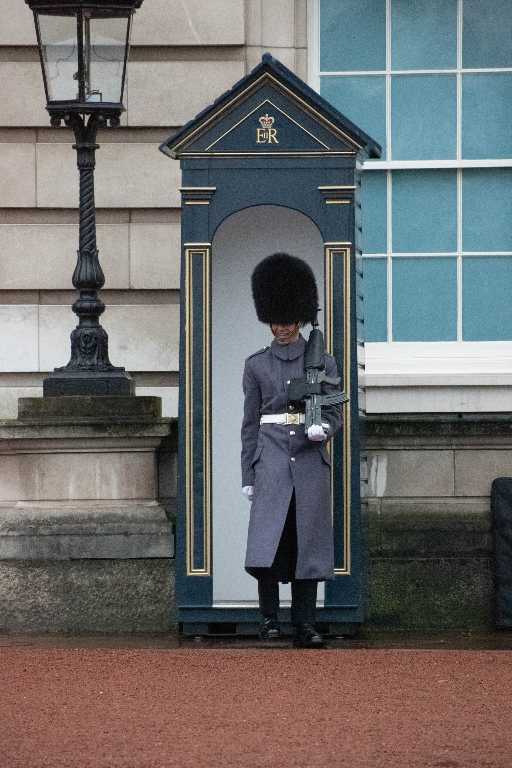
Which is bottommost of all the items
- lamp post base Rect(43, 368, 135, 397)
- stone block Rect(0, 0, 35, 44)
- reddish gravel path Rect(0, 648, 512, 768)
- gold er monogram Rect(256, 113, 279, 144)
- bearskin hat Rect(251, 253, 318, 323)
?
reddish gravel path Rect(0, 648, 512, 768)

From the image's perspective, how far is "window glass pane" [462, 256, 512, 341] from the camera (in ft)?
32.4

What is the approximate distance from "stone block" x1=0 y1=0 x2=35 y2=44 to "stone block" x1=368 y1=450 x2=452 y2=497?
2.71 m

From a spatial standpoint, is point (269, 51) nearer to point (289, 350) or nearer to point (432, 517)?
point (289, 350)

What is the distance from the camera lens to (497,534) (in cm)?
923

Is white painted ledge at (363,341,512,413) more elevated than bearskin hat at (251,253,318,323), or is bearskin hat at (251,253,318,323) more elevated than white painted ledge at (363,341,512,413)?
bearskin hat at (251,253,318,323)

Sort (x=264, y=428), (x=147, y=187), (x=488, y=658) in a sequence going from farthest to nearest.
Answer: (x=147, y=187), (x=264, y=428), (x=488, y=658)

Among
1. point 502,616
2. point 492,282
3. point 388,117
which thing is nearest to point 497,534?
point 502,616

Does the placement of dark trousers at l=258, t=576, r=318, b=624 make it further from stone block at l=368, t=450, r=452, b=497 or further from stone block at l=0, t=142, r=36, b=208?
stone block at l=0, t=142, r=36, b=208

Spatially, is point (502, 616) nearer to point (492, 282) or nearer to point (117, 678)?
point (492, 282)

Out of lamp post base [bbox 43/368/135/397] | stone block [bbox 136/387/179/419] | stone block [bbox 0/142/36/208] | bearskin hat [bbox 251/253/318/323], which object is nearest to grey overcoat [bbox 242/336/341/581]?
bearskin hat [bbox 251/253/318/323]

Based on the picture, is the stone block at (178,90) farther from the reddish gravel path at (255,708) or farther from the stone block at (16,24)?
the reddish gravel path at (255,708)

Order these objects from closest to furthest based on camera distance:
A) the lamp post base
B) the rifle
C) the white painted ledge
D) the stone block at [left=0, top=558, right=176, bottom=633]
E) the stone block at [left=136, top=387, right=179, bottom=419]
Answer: the rifle → the stone block at [left=0, top=558, right=176, bottom=633] → the lamp post base → the white painted ledge → the stone block at [left=136, top=387, right=179, bottom=419]

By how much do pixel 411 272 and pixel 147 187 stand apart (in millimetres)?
1406

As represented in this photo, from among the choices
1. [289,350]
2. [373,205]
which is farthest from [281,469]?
[373,205]
